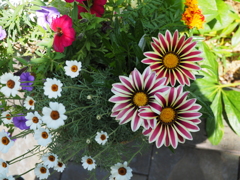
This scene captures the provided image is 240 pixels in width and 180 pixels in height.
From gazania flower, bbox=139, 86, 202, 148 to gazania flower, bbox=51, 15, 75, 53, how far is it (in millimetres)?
333

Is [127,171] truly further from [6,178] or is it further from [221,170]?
[221,170]

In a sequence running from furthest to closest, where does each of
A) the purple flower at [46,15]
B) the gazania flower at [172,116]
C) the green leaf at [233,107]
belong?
the green leaf at [233,107], the purple flower at [46,15], the gazania flower at [172,116]

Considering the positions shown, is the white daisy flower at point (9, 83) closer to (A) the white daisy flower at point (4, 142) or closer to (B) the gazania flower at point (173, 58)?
(A) the white daisy flower at point (4, 142)

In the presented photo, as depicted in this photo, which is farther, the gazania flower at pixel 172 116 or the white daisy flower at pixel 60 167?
the white daisy flower at pixel 60 167

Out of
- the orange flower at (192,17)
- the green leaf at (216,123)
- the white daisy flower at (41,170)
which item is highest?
the orange flower at (192,17)

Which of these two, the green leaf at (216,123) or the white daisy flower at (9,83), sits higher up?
the white daisy flower at (9,83)

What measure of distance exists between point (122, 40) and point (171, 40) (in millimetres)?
167

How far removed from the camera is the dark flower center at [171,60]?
69 cm

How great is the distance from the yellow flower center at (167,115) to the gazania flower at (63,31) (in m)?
0.37

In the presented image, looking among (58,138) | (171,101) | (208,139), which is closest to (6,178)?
(58,138)

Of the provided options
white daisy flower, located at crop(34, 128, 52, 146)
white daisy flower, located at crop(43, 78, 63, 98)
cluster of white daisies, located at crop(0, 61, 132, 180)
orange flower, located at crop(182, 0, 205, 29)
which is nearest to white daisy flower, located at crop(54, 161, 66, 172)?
cluster of white daisies, located at crop(0, 61, 132, 180)

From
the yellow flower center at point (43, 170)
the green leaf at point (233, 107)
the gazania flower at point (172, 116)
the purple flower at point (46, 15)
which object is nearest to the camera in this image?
the gazania flower at point (172, 116)

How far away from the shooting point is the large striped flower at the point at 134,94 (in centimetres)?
63

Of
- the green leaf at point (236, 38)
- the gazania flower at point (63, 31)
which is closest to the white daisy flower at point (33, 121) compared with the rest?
the gazania flower at point (63, 31)
